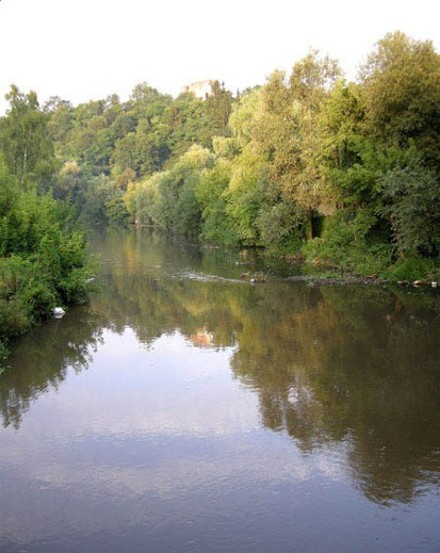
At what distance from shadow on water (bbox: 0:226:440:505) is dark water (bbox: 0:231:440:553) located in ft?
0.18

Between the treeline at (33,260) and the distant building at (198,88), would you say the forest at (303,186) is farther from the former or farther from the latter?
the distant building at (198,88)

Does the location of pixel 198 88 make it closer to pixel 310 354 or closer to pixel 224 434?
pixel 310 354

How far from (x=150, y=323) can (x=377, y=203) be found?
47.2ft

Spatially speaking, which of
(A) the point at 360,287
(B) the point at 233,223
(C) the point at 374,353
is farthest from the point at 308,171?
(C) the point at 374,353

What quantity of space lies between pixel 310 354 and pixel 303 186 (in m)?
20.0

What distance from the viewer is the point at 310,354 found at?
48.4 ft

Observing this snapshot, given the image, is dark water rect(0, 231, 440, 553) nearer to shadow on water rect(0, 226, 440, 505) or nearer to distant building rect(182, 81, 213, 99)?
shadow on water rect(0, 226, 440, 505)

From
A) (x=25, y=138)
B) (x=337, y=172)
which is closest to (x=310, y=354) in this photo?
(x=337, y=172)

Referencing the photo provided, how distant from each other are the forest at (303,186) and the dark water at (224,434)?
2.61 metres

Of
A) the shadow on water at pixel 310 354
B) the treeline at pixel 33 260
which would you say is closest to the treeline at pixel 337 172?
the treeline at pixel 33 260

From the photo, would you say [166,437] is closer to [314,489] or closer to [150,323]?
[314,489]

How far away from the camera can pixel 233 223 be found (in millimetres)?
45812

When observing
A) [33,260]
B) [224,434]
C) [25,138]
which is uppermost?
[25,138]

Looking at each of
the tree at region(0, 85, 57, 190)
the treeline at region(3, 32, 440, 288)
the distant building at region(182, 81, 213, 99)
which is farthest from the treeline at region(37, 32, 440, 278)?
the distant building at region(182, 81, 213, 99)
